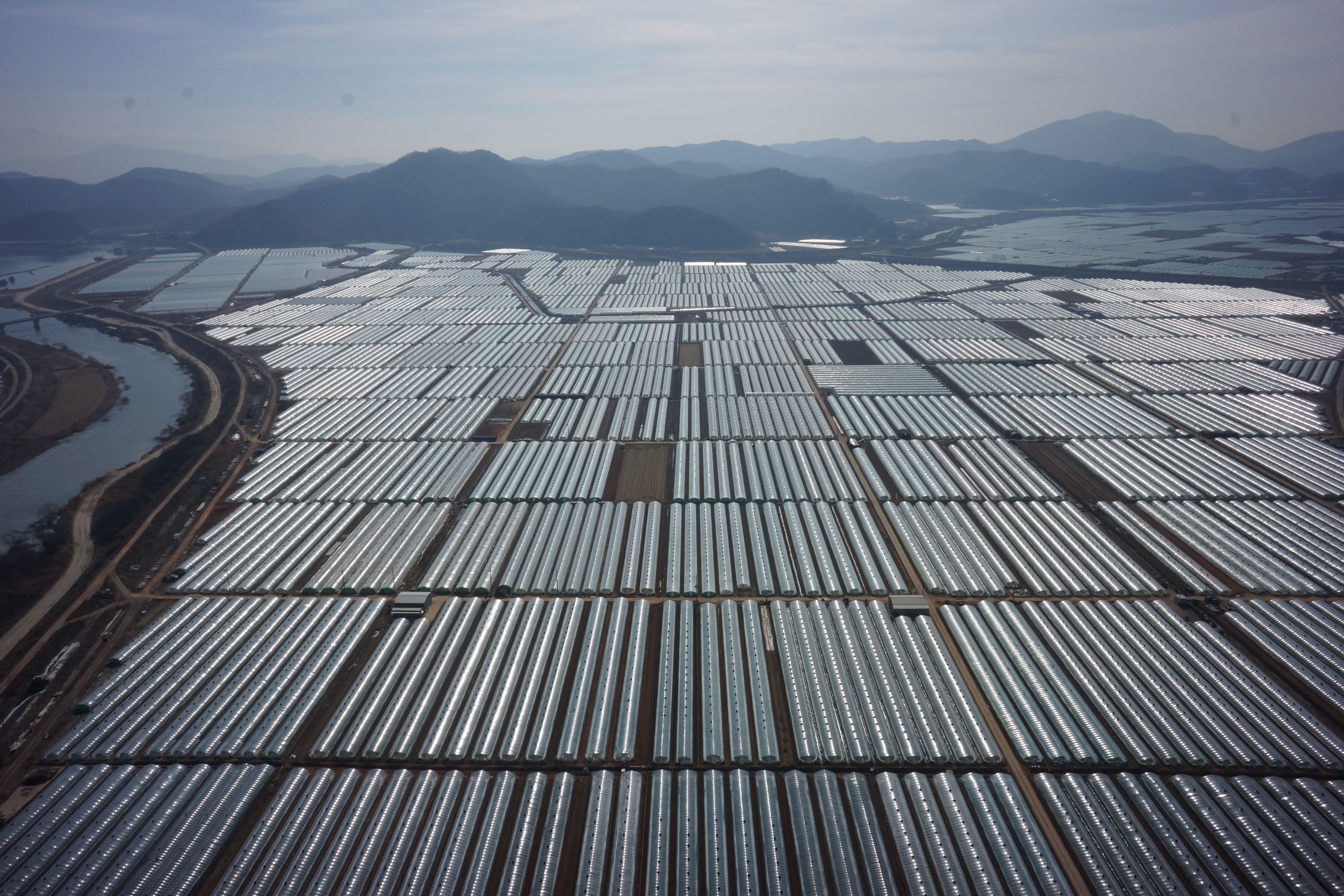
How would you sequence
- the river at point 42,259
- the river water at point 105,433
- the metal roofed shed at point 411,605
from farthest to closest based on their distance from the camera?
the river at point 42,259 → the river water at point 105,433 → the metal roofed shed at point 411,605

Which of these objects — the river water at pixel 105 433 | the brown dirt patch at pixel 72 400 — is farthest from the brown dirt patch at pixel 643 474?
the brown dirt patch at pixel 72 400

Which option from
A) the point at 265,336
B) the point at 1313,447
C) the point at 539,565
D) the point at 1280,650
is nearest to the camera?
the point at 1280,650

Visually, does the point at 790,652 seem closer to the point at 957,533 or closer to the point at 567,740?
the point at 567,740

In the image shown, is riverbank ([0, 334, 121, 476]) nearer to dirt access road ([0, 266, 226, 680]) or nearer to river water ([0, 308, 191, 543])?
river water ([0, 308, 191, 543])

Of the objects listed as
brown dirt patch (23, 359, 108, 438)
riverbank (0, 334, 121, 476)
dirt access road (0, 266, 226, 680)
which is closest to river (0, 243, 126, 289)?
riverbank (0, 334, 121, 476)

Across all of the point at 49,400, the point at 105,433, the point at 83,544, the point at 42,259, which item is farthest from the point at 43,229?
the point at 83,544

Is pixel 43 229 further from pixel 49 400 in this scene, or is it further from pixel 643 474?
pixel 643 474

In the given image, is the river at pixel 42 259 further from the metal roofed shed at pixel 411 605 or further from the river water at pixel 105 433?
the metal roofed shed at pixel 411 605

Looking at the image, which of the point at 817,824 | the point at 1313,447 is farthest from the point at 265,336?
the point at 1313,447
